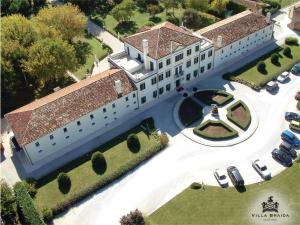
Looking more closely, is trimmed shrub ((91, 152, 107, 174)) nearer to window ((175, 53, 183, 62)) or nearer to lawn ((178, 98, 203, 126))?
lawn ((178, 98, 203, 126))

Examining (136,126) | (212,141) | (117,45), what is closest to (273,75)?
(212,141)

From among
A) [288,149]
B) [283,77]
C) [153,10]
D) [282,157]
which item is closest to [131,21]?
[153,10]

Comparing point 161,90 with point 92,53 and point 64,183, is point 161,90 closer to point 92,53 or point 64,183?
point 92,53

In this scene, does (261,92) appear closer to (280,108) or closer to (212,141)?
(280,108)

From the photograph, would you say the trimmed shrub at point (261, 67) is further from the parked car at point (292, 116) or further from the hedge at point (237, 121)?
the parked car at point (292, 116)

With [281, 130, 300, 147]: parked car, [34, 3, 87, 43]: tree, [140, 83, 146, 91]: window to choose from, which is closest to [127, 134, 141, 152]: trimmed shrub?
[140, 83, 146, 91]: window

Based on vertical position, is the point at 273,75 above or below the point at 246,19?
below
